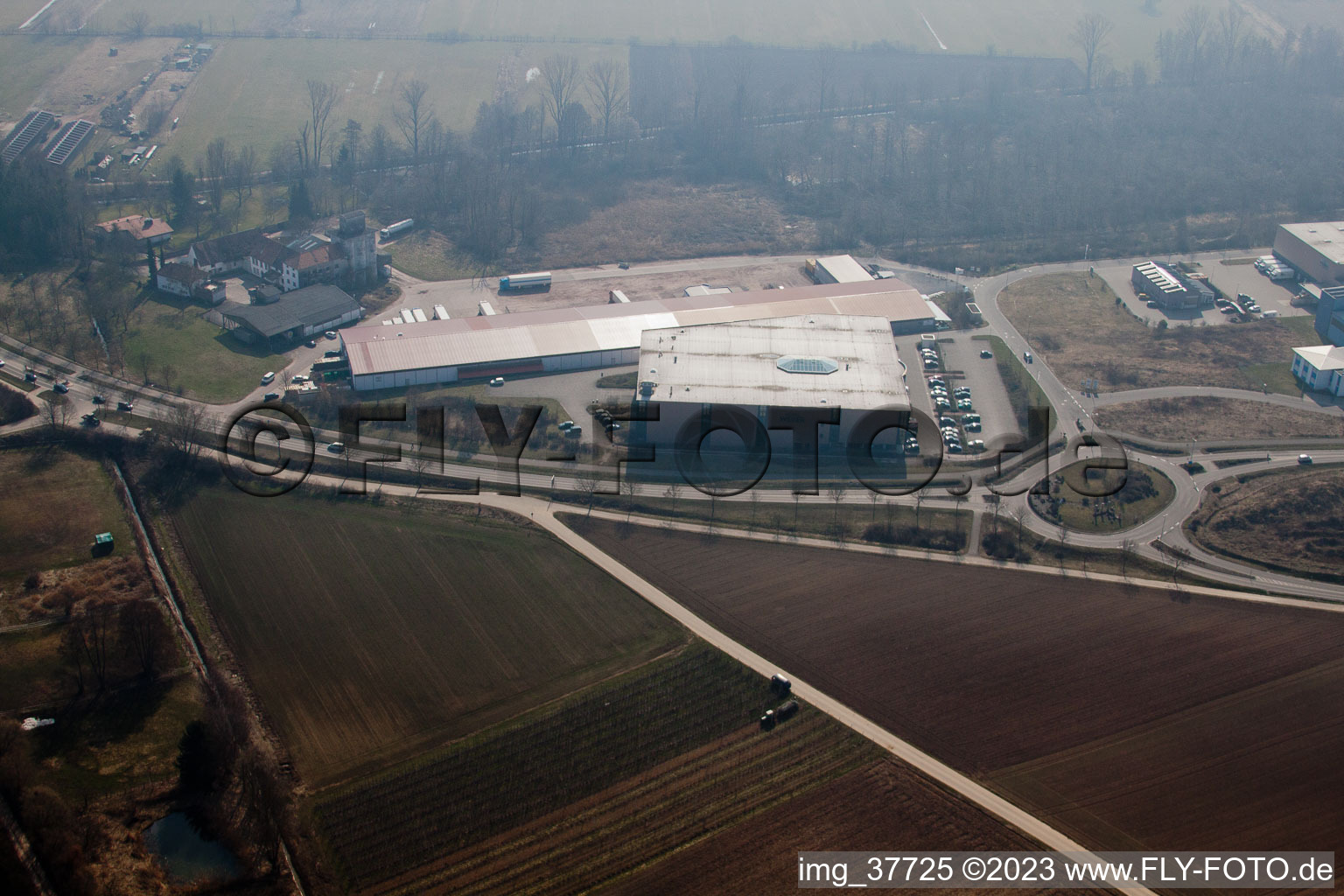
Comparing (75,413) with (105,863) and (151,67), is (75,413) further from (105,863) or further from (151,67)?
(151,67)

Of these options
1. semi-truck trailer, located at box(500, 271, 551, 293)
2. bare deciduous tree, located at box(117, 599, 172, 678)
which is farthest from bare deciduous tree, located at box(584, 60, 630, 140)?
bare deciduous tree, located at box(117, 599, 172, 678)

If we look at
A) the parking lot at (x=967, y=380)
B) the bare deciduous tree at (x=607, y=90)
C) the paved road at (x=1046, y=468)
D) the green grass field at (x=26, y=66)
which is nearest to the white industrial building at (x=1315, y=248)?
the paved road at (x=1046, y=468)

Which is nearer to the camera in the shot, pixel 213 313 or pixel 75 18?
pixel 213 313

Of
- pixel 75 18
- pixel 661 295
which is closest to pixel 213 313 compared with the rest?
pixel 661 295

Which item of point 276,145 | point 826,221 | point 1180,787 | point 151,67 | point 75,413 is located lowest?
point 1180,787

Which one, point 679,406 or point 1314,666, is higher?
point 679,406

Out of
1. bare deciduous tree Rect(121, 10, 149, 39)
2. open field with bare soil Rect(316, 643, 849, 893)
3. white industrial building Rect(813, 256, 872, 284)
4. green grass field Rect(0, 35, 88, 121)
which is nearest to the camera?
open field with bare soil Rect(316, 643, 849, 893)

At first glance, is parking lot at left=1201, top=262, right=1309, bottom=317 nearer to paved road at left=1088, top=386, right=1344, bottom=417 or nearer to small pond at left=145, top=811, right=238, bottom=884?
paved road at left=1088, top=386, right=1344, bottom=417

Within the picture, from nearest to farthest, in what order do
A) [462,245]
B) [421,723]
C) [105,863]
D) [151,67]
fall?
[105,863]
[421,723]
[462,245]
[151,67]
